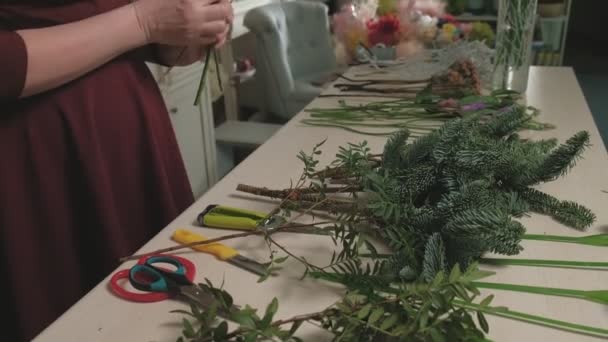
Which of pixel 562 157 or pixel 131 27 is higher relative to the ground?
pixel 131 27

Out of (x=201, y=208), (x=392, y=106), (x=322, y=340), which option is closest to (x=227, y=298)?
(x=322, y=340)

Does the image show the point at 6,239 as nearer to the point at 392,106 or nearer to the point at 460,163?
the point at 460,163

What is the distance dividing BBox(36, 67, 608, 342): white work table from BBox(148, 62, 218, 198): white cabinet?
1113 mm

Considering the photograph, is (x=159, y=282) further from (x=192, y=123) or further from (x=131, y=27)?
(x=192, y=123)

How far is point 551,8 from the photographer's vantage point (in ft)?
11.4

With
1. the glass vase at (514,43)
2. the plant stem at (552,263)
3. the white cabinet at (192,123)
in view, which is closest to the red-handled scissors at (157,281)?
the plant stem at (552,263)

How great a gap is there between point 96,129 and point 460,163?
55 cm

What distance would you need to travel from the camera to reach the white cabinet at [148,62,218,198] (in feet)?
6.42

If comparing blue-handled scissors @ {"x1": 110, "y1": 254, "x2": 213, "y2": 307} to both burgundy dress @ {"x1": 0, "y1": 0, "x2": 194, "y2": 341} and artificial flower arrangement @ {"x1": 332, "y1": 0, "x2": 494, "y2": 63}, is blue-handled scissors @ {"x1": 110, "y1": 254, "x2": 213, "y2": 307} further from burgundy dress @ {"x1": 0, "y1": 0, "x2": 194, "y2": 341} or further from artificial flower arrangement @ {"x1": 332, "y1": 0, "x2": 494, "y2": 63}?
artificial flower arrangement @ {"x1": 332, "y1": 0, "x2": 494, "y2": 63}

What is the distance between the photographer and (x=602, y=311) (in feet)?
1.80

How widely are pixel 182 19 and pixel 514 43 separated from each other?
817 mm

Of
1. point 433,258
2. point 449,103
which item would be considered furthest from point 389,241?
point 449,103

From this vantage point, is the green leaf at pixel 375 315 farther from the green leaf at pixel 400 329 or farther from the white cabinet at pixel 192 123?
the white cabinet at pixel 192 123

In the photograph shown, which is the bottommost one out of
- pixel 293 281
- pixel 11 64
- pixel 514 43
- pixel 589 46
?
pixel 589 46
